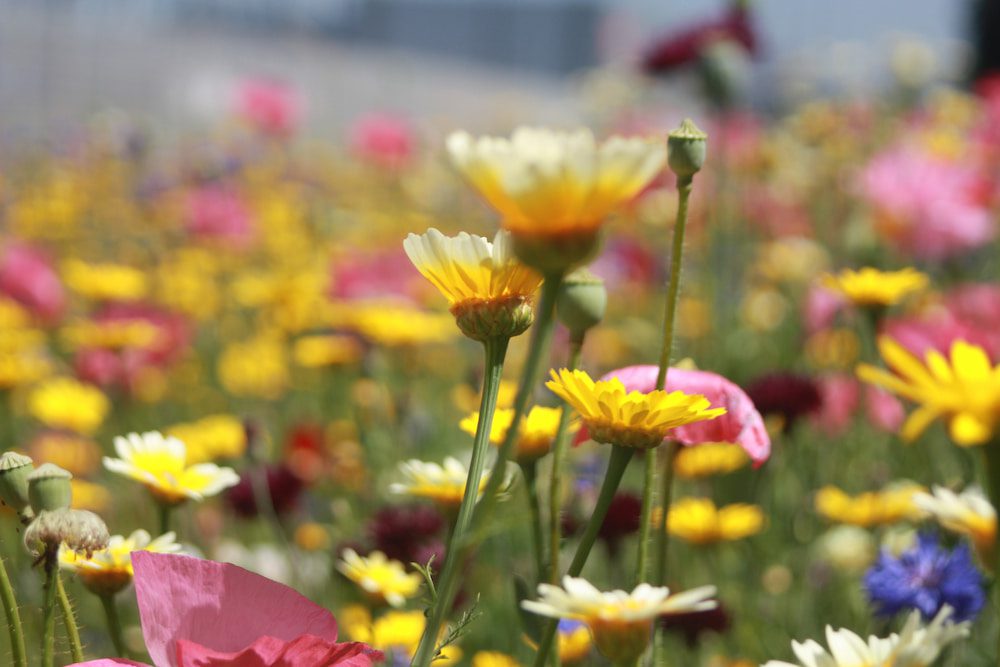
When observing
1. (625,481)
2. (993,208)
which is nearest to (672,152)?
(625,481)

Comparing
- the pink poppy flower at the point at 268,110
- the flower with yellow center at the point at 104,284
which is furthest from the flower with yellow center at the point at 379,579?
the pink poppy flower at the point at 268,110

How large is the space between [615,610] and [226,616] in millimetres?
121

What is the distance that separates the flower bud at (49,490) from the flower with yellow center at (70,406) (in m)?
0.81

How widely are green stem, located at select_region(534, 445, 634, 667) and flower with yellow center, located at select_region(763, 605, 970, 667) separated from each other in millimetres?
63

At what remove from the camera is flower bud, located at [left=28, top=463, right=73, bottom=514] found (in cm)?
36

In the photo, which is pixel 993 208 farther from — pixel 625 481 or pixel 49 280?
pixel 49 280

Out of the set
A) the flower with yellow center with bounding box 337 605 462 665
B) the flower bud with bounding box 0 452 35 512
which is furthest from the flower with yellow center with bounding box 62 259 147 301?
the flower bud with bounding box 0 452 35 512

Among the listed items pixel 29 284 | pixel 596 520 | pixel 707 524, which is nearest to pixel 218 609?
pixel 596 520

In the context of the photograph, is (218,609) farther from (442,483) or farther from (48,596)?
(442,483)

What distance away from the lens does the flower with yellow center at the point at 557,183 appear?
11.2 inches

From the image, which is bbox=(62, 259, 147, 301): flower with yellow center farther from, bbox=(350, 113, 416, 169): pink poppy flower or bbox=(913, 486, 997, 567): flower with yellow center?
bbox=(350, 113, 416, 169): pink poppy flower

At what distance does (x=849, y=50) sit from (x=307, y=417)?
2030 millimetres

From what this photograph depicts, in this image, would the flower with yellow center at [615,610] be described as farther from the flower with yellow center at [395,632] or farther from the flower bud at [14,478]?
→ the flower with yellow center at [395,632]

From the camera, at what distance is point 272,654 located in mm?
319
